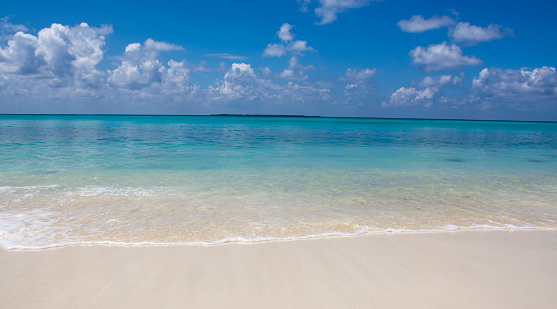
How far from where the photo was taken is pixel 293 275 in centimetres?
381

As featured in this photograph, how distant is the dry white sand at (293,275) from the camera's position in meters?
3.26

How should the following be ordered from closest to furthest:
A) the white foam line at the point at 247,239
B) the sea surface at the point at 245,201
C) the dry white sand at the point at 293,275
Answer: the dry white sand at the point at 293,275 → the white foam line at the point at 247,239 → the sea surface at the point at 245,201

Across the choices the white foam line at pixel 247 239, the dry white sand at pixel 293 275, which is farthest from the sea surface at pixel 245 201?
the dry white sand at pixel 293 275

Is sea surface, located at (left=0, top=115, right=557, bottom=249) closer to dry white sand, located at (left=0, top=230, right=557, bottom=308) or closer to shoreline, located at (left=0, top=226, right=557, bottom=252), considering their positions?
shoreline, located at (left=0, top=226, right=557, bottom=252)

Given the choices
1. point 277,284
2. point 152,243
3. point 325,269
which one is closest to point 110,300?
point 152,243

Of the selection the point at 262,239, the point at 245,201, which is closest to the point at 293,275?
the point at 262,239

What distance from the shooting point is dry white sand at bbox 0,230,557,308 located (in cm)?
326

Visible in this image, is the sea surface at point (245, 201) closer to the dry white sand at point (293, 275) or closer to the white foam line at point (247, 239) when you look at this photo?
the white foam line at point (247, 239)

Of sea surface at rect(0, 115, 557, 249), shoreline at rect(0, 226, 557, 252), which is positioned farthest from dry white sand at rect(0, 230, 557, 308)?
sea surface at rect(0, 115, 557, 249)

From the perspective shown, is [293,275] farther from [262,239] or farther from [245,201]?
[245,201]

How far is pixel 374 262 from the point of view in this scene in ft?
13.7

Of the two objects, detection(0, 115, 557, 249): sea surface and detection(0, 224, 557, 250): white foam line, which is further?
detection(0, 115, 557, 249): sea surface

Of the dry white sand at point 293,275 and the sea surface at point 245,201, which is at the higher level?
the sea surface at point 245,201

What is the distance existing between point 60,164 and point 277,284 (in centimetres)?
1230
